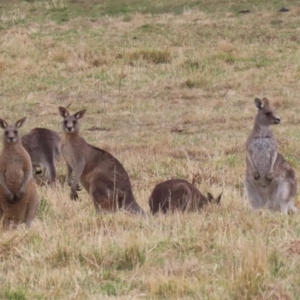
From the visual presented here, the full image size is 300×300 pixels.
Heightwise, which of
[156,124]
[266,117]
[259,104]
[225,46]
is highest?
[225,46]

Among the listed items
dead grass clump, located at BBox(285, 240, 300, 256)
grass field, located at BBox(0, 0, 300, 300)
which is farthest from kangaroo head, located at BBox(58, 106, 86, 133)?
dead grass clump, located at BBox(285, 240, 300, 256)

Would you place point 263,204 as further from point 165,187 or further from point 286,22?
point 286,22

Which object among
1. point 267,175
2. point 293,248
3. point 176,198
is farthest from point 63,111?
point 293,248

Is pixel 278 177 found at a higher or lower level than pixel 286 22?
lower

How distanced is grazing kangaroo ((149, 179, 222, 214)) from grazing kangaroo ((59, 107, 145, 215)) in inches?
6.8

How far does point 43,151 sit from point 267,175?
9.88 feet

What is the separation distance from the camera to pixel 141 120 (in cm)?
1455

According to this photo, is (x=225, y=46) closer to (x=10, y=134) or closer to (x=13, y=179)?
(x=10, y=134)

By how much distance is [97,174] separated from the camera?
7.93 metres

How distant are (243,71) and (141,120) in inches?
166

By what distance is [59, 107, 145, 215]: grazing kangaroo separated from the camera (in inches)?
301

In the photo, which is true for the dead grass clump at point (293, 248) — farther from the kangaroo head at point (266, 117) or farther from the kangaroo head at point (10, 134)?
the kangaroo head at point (266, 117)

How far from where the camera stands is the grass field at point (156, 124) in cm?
507

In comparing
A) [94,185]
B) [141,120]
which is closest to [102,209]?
[94,185]
